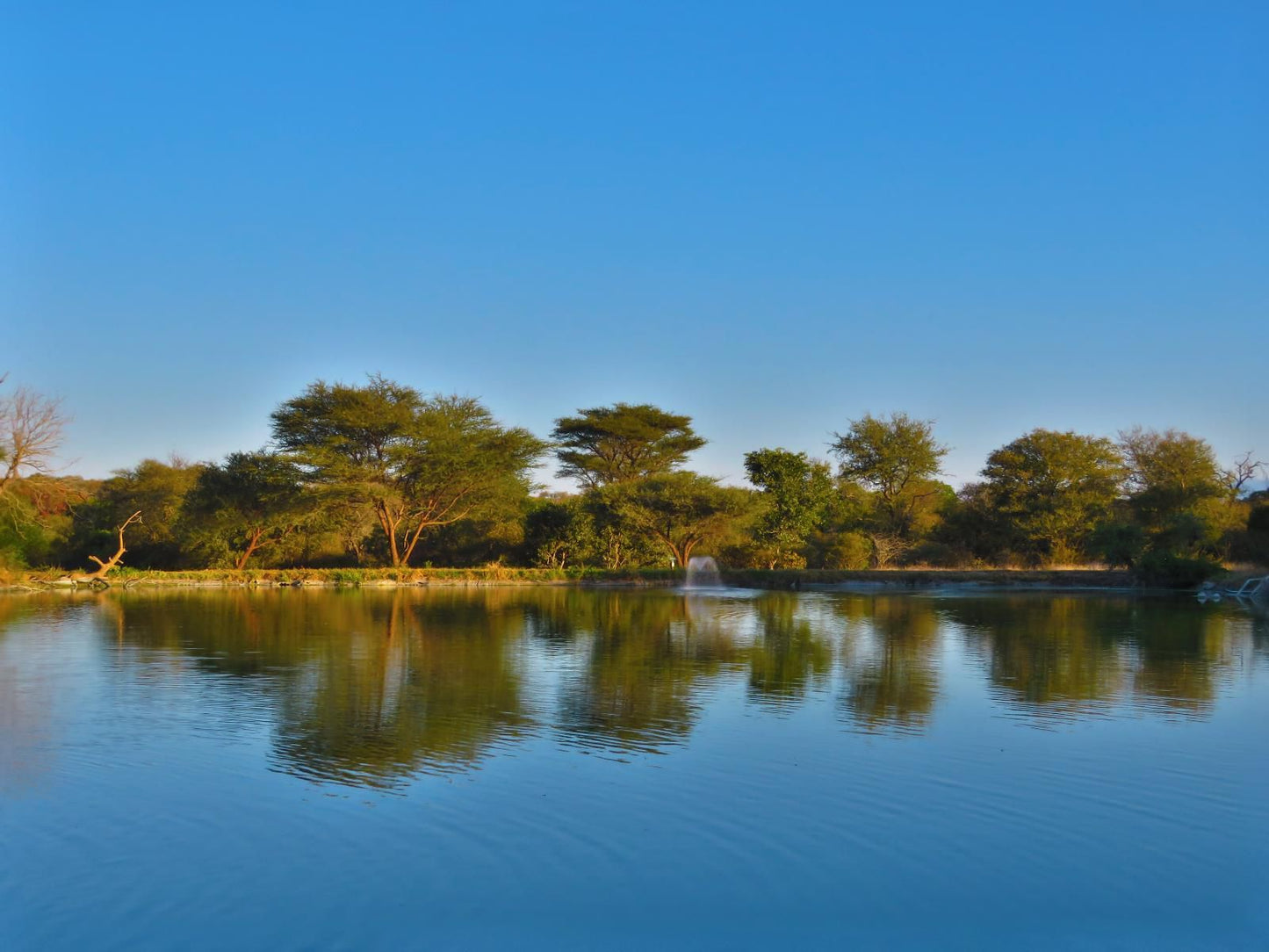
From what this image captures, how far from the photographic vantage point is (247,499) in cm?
3200

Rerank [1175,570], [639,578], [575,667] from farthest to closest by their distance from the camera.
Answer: [639,578] → [1175,570] → [575,667]

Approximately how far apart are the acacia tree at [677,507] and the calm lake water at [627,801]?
62.9 ft

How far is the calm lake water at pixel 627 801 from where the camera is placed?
416cm

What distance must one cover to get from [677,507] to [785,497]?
11.4 ft

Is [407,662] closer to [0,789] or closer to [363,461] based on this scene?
[0,789]

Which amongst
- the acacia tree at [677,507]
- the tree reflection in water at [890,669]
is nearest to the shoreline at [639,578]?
the acacia tree at [677,507]

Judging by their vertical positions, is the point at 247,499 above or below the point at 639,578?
above

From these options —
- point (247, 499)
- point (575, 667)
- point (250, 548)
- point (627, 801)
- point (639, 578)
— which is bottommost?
point (627, 801)

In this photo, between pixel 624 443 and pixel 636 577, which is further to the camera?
pixel 624 443

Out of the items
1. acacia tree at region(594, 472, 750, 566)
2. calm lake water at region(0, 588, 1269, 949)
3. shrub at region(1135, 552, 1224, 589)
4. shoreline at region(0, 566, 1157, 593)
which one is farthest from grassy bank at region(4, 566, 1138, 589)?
calm lake water at region(0, 588, 1269, 949)

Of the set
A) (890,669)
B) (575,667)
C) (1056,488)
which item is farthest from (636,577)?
(890,669)

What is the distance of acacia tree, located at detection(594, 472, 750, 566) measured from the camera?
1252 inches

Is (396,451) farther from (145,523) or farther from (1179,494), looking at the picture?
(1179,494)

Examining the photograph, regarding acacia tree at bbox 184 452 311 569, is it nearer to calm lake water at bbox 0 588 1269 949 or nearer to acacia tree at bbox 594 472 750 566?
acacia tree at bbox 594 472 750 566
